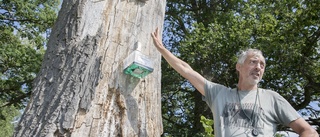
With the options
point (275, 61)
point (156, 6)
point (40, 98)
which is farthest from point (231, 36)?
point (40, 98)

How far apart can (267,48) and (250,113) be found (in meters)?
7.30

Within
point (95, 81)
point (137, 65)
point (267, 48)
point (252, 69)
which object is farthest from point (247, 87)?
point (267, 48)

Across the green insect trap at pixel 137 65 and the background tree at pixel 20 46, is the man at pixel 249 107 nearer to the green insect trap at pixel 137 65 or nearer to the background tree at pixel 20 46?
the green insect trap at pixel 137 65

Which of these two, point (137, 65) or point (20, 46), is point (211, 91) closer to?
point (137, 65)

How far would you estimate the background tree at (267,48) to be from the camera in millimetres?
9383

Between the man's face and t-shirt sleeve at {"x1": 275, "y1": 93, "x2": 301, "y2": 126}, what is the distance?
18 cm

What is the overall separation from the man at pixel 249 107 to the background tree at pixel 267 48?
22.8ft

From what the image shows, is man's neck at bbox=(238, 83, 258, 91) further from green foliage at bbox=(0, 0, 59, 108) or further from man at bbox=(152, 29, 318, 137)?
green foliage at bbox=(0, 0, 59, 108)

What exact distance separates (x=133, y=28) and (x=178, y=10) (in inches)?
435

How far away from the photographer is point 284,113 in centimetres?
217

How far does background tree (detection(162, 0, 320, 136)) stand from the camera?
9.38m

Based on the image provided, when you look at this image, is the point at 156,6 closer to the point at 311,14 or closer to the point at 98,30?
the point at 98,30

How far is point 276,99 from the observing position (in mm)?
2242

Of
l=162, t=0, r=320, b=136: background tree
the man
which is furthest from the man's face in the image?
l=162, t=0, r=320, b=136: background tree
